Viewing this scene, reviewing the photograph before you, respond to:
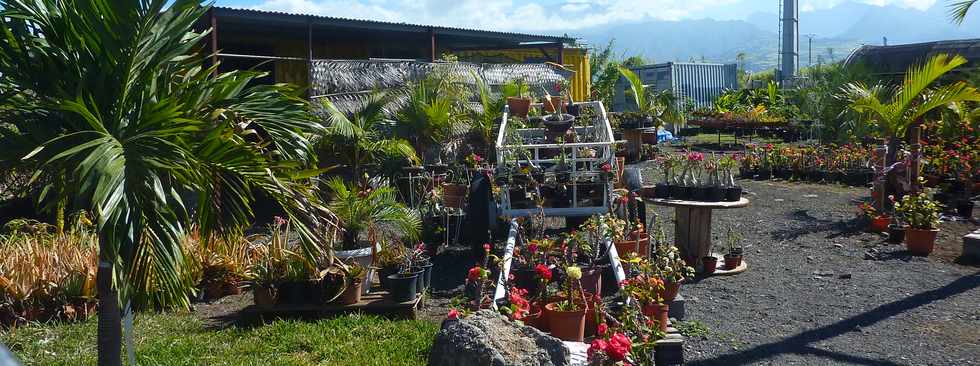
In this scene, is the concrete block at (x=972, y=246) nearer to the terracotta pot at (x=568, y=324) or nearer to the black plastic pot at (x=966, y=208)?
the black plastic pot at (x=966, y=208)

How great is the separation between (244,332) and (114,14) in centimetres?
272

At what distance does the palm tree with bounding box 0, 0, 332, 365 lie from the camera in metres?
3.40

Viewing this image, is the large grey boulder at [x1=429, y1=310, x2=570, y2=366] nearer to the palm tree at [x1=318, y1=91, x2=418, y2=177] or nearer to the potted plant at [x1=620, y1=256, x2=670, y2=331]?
the potted plant at [x1=620, y1=256, x2=670, y2=331]

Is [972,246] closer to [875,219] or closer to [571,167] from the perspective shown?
[875,219]

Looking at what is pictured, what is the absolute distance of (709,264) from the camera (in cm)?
734

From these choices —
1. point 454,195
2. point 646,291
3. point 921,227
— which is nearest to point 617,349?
point 646,291

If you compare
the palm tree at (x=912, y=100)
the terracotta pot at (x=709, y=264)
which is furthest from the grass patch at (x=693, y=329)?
the palm tree at (x=912, y=100)

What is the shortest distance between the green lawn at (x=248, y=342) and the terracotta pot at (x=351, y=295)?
0.19 m

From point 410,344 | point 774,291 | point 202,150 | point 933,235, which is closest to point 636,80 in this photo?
point 933,235

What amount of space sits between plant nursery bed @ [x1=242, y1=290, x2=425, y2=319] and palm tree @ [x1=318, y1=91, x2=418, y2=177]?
3929 millimetres

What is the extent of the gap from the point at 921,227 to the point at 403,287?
17.5ft

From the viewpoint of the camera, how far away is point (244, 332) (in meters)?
5.71

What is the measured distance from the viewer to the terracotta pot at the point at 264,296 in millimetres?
6035

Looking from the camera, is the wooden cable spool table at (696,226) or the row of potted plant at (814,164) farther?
the row of potted plant at (814,164)
